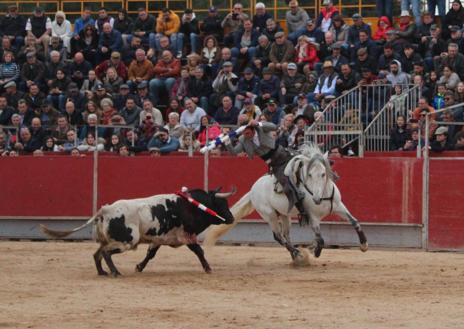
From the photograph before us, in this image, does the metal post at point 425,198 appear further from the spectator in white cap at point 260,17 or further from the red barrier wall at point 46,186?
the spectator in white cap at point 260,17

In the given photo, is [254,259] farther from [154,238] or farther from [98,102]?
[98,102]

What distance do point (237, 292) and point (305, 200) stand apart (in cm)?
337

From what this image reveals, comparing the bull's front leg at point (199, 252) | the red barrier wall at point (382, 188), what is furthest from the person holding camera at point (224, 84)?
the bull's front leg at point (199, 252)

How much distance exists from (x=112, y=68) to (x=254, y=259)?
28.8 ft

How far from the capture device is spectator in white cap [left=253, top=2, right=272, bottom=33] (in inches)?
982

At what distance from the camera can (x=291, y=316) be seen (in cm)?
1125

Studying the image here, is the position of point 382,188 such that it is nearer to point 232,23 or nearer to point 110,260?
point 110,260

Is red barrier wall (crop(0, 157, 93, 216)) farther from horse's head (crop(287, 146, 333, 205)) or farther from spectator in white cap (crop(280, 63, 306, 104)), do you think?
horse's head (crop(287, 146, 333, 205))

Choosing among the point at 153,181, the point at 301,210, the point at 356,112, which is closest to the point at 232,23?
the point at 356,112

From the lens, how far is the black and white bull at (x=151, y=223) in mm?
14727

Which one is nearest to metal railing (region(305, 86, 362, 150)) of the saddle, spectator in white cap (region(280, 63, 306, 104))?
spectator in white cap (region(280, 63, 306, 104))

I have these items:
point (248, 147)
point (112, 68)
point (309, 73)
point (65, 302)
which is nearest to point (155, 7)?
point (112, 68)

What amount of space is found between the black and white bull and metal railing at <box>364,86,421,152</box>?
5881mm

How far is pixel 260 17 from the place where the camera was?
25078 mm
